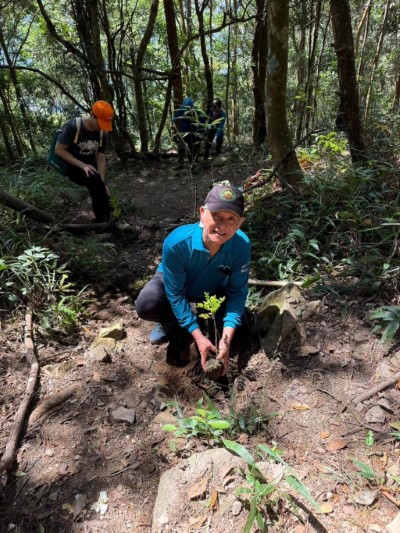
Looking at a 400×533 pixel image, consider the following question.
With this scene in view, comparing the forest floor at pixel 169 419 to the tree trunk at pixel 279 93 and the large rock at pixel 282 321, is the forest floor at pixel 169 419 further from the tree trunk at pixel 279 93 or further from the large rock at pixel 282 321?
the tree trunk at pixel 279 93

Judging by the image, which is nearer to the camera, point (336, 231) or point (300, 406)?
point (300, 406)

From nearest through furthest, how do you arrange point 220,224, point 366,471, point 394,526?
point 394,526 < point 366,471 < point 220,224

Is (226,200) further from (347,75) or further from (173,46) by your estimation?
(173,46)

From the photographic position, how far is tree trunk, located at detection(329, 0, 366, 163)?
4277 mm

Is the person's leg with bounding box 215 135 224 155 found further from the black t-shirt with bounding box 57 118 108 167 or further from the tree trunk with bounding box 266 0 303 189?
the black t-shirt with bounding box 57 118 108 167

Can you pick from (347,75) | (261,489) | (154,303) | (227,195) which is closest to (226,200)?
(227,195)

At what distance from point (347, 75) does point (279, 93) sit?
85 cm

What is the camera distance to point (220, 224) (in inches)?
88.7

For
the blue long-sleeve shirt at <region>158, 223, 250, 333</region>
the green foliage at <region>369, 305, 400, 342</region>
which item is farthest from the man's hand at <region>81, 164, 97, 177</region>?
the green foliage at <region>369, 305, 400, 342</region>

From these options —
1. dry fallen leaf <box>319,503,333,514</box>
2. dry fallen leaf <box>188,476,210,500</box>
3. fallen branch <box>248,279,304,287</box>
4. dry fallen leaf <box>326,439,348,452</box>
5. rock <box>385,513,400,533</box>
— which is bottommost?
dry fallen leaf <box>326,439,348,452</box>

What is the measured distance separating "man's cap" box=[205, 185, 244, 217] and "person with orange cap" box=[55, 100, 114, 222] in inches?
109

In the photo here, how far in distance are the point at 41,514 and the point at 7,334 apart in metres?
1.59

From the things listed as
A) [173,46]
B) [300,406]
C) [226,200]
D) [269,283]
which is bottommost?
[300,406]

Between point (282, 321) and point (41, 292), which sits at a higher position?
point (41, 292)
